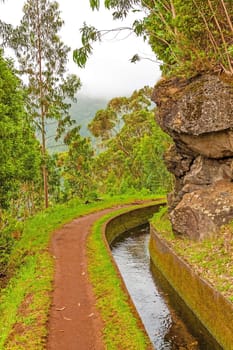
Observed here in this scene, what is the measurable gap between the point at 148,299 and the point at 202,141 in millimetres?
5791

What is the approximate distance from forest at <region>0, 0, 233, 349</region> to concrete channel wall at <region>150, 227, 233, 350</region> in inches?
58.9

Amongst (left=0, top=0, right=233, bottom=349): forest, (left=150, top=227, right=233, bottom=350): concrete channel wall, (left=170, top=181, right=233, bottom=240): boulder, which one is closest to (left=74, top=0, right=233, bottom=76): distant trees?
(left=0, top=0, right=233, bottom=349): forest

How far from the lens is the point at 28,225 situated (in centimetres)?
2144

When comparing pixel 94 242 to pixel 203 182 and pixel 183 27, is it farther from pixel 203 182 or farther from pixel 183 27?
pixel 183 27

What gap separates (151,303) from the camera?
13102 mm

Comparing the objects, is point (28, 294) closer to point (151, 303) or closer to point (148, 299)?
point (151, 303)

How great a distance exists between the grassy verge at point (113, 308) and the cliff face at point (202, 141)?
10.7 ft

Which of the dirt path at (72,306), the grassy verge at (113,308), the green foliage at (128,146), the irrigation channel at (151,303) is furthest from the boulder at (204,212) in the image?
the green foliage at (128,146)

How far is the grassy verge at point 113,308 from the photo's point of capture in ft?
28.2

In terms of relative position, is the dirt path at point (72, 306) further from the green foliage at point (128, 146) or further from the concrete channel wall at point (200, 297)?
the green foliage at point (128, 146)

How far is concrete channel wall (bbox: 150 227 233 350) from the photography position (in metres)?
9.39

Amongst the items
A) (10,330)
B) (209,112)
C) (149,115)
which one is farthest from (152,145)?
(10,330)

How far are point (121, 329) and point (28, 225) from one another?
13.2 meters

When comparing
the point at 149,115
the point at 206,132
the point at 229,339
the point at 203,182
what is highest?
the point at 149,115
